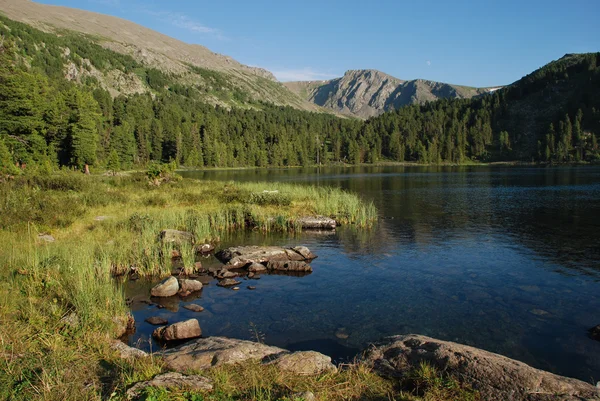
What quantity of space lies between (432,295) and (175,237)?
16.2m

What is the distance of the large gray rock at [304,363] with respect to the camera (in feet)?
28.5

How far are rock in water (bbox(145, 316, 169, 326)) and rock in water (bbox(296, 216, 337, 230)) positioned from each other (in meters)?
19.7

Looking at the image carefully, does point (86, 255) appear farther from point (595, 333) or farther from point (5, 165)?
point (5, 165)

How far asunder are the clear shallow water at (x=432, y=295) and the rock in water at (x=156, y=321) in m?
0.30

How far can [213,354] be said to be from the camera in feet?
31.4

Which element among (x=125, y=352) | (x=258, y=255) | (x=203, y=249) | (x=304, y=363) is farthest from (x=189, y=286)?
(x=304, y=363)

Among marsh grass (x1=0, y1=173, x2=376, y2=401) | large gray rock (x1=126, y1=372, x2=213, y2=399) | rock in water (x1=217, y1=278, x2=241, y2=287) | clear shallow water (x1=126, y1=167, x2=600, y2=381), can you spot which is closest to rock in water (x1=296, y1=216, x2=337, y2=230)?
marsh grass (x1=0, y1=173, x2=376, y2=401)

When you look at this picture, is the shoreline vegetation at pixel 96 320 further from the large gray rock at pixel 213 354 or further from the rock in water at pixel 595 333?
the rock in water at pixel 595 333

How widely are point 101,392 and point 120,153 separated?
121 m

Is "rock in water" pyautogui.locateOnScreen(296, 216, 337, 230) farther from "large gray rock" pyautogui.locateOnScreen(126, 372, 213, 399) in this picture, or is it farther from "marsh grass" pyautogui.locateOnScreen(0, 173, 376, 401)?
"large gray rock" pyautogui.locateOnScreen(126, 372, 213, 399)

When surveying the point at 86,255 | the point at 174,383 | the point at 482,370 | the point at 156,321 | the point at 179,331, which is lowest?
the point at 156,321

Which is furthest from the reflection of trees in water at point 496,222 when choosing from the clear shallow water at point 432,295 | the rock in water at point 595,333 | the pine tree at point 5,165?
the pine tree at point 5,165

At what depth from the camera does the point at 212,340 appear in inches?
434

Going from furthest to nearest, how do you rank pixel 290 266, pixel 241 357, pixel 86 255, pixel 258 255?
pixel 258 255 < pixel 290 266 < pixel 86 255 < pixel 241 357
